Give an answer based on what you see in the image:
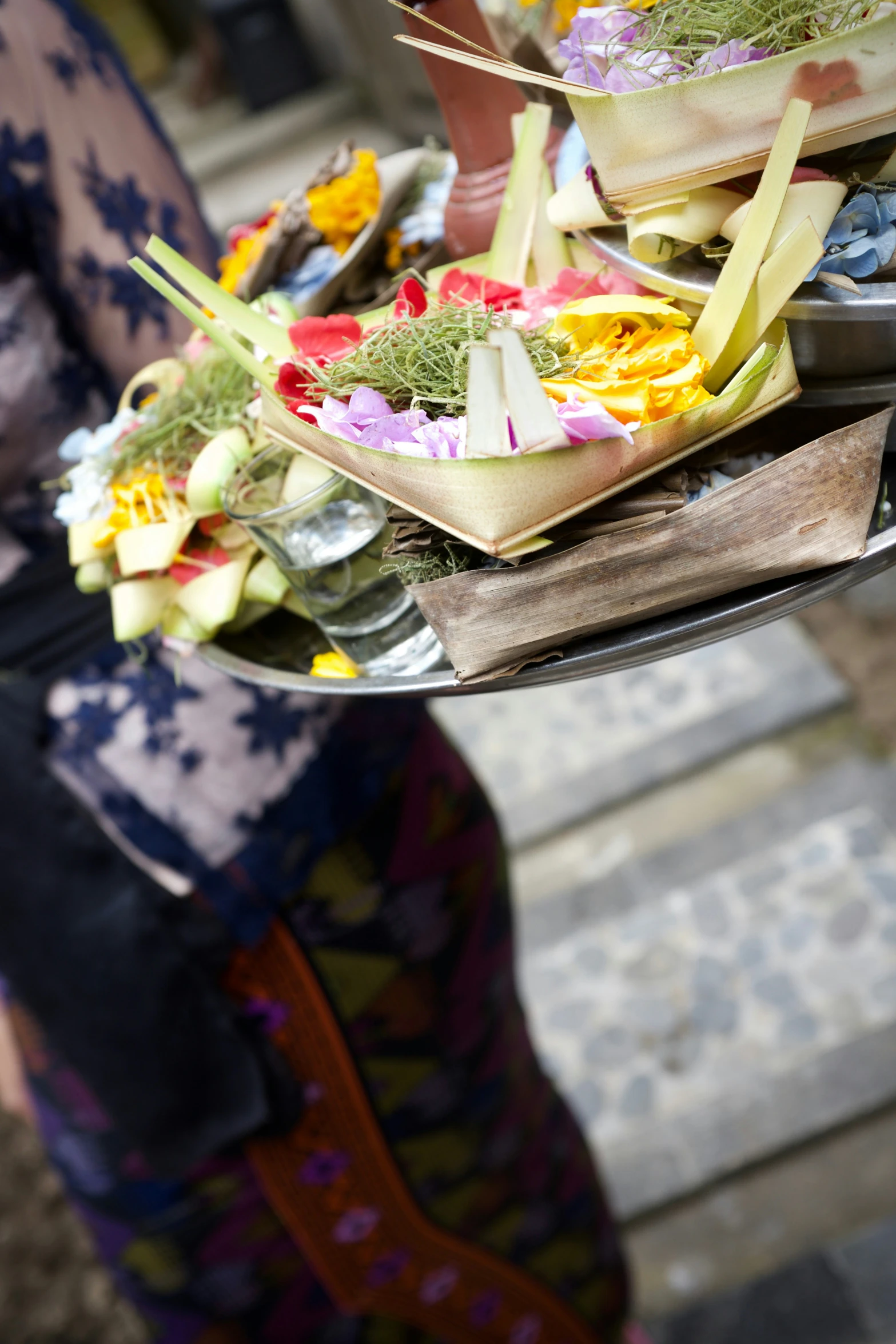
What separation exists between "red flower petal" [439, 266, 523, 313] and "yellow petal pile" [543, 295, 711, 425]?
47 millimetres

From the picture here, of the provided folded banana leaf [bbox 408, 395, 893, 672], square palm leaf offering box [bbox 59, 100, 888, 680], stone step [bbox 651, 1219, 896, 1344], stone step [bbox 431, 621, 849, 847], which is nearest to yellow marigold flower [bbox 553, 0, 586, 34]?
square palm leaf offering box [bbox 59, 100, 888, 680]

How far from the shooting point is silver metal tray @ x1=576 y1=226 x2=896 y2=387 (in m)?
0.43

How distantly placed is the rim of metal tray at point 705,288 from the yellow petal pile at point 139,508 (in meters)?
0.26

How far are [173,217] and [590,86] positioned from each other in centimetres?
51

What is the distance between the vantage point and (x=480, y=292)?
54cm

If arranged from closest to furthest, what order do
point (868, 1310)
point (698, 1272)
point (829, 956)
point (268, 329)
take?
point (268, 329)
point (868, 1310)
point (698, 1272)
point (829, 956)

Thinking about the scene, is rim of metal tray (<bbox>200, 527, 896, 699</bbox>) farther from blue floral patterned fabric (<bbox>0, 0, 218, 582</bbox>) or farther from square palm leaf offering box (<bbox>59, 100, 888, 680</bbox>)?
blue floral patterned fabric (<bbox>0, 0, 218, 582</bbox>)

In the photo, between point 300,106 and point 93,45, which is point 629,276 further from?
point 300,106

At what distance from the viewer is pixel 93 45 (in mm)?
837

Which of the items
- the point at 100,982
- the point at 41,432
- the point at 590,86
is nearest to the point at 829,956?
the point at 100,982

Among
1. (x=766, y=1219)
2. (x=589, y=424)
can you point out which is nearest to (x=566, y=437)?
(x=589, y=424)

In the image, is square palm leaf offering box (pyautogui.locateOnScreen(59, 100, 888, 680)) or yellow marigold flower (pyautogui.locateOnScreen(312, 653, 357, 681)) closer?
square palm leaf offering box (pyautogui.locateOnScreen(59, 100, 888, 680))

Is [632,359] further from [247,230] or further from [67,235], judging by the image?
[67,235]

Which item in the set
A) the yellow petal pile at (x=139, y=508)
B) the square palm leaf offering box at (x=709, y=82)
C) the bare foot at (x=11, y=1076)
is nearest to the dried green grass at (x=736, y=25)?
the square palm leaf offering box at (x=709, y=82)
